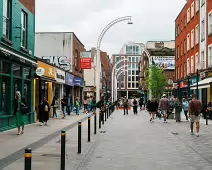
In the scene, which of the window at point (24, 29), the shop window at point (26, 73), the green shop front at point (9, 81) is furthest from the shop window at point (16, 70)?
the window at point (24, 29)

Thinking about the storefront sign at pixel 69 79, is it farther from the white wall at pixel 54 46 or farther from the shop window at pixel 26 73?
the shop window at pixel 26 73

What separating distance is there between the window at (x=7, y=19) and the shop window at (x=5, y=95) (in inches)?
77.6

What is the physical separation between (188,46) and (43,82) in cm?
2182

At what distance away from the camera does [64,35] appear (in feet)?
128

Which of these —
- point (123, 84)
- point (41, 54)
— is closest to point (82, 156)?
point (41, 54)

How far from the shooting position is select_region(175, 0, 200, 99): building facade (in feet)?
120

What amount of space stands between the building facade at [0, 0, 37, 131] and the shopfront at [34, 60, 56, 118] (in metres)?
1.32

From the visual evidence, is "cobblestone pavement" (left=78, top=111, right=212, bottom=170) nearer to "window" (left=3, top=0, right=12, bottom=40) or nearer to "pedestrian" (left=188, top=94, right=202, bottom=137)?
"pedestrian" (left=188, top=94, right=202, bottom=137)

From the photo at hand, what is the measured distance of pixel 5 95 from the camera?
16.2 meters

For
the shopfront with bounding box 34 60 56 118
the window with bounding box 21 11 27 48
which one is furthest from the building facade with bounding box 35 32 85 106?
the window with bounding box 21 11 27 48

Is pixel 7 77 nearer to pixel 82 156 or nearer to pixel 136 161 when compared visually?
pixel 82 156

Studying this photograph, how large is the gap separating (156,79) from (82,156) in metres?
43.6

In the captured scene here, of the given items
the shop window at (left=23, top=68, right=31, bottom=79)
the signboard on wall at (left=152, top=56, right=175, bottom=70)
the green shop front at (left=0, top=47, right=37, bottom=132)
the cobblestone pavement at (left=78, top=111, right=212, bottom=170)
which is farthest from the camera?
the signboard on wall at (left=152, top=56, right=175, bottom=70)

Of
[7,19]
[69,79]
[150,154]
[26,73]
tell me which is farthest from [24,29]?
[69,79]
